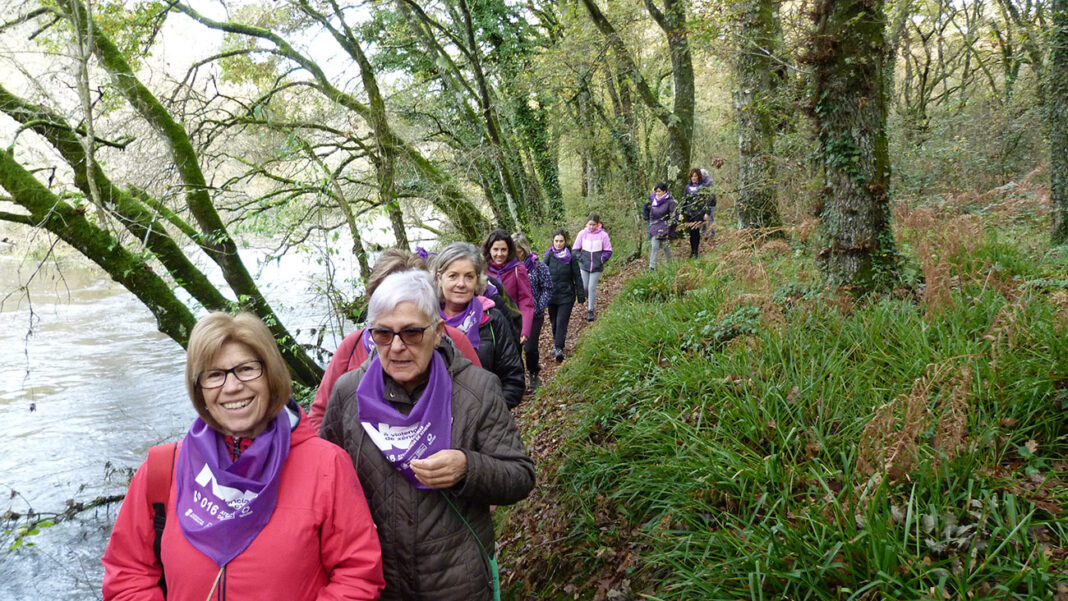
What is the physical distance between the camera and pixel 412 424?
6.34 feet

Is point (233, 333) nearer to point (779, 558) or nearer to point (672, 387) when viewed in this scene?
point (779, 558)

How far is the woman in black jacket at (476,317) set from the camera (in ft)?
11.7

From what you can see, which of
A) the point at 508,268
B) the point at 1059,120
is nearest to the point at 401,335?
the point at 508,268

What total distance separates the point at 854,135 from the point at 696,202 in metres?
4.57

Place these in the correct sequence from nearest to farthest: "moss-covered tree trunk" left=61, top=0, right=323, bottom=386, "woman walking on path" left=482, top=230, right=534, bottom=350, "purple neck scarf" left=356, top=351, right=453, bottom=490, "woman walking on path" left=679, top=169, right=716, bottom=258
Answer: "purple neck scarf" left=356, top=351, right=453, bottom=490 < "woman walking on path" left=482, top=230, right=534, bottom=350 < "moss-covered tree trunk" left=61, top=0, right=323, bottom=386 < "woman walking on path" left=679, top=169, right=716, bottom=258

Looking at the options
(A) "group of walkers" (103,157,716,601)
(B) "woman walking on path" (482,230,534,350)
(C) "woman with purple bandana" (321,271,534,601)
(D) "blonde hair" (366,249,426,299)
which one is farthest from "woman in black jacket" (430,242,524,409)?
(B) "woman walking on path" (482,230,534,350)

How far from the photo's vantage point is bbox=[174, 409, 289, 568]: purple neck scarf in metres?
1.63

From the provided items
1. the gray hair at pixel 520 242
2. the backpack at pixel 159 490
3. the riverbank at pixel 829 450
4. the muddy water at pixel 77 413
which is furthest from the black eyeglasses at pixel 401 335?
the muddy water at pixel 77 413

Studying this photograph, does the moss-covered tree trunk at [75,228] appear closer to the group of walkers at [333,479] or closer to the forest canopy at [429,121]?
the forest canopy at [429,121]

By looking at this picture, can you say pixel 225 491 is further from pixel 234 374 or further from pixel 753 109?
pixel 753 109

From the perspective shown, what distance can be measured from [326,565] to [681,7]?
11.5 metres

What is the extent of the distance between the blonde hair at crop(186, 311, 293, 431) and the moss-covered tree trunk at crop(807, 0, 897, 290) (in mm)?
4506

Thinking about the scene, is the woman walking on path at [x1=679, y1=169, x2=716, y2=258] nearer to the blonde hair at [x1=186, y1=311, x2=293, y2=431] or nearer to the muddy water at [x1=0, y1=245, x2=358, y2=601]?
the muddy water at [x1=0, y1=245, x2=358, y2=601]

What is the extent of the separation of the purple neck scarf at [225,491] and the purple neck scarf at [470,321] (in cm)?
182
